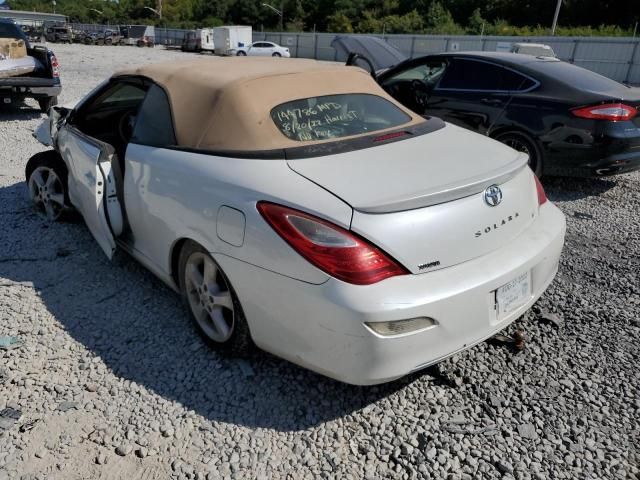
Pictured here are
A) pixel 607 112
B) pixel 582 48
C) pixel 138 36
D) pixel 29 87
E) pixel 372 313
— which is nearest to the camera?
pixel 372 313

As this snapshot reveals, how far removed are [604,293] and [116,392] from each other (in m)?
3.18

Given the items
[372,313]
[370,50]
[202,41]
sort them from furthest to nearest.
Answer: [202,41] < [370,50] < [372,313]

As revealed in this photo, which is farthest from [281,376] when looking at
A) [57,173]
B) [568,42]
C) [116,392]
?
[568,42]

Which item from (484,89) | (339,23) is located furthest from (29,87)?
(339,23)

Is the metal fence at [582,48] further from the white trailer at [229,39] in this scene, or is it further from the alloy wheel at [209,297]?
the alloy wheel at [209,297]

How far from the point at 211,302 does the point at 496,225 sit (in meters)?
1.52

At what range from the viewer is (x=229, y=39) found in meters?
42.6

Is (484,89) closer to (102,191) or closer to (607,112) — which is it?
(607,112)

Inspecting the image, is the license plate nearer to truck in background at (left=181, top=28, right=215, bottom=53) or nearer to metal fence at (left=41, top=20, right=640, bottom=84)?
metal fence at (left=41, top=20, right=640, bottom=84)

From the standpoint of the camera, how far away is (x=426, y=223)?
2.20m

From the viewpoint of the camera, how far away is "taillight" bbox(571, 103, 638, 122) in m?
5.23

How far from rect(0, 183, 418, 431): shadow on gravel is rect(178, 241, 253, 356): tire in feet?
0.43

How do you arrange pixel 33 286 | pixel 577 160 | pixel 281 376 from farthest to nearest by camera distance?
1. pixel 577 160
2. pixel 33 286
3. pixel 281 376

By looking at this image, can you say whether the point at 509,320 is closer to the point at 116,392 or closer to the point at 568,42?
the point at 116,392
